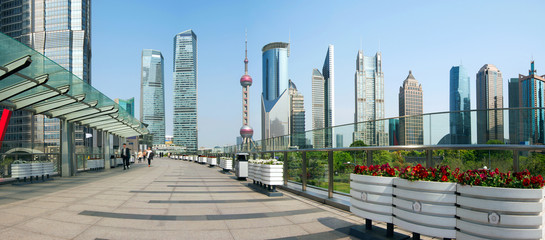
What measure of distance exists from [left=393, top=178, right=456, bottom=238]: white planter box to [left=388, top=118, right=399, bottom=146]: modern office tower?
2.20 m

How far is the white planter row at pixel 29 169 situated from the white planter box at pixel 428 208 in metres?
14.4

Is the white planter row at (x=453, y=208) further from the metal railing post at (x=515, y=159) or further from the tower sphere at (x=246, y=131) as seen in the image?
the tower sphere at (x=246, y=131)

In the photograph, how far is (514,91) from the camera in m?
171

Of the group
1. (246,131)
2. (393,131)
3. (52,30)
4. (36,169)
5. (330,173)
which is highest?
(52,30)

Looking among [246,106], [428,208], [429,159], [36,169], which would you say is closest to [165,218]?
[428,208]

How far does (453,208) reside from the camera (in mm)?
4180

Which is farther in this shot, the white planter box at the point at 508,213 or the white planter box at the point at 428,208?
the white planter box at the point at 428,208

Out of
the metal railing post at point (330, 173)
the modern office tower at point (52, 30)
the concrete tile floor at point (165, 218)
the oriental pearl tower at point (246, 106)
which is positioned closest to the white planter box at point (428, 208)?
the concrete tile floor at point (165, 218)

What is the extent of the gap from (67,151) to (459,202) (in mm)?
18265

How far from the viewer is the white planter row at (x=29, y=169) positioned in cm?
1305

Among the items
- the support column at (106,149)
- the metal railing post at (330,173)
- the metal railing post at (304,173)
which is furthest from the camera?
the support column at (106,149)

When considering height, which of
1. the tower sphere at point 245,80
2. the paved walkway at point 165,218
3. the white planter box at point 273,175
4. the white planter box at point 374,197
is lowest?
the paved walkway at point 165,218

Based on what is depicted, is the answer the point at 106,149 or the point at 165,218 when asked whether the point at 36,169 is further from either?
the point at 106,149

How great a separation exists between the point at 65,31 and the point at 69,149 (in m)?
105
